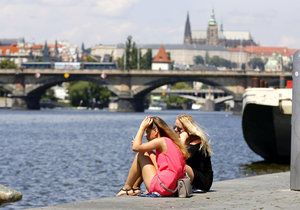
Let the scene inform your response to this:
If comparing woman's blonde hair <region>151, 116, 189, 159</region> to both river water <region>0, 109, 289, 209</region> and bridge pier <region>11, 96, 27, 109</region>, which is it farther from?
bridge pier <region>11, 96, 27, 109</region>

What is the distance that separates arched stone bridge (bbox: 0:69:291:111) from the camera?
158m

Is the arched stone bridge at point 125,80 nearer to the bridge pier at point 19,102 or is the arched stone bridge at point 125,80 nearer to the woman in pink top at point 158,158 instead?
the bridge pier at point 19,102

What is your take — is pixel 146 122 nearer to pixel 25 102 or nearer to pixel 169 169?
pixel 169 169

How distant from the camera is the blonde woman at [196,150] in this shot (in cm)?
1903

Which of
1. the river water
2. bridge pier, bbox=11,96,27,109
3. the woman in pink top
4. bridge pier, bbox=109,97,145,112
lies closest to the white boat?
the river water

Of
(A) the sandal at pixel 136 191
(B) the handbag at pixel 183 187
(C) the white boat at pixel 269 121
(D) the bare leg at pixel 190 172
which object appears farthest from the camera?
(C) the white boat at pixel 269 121

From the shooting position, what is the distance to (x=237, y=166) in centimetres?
4503

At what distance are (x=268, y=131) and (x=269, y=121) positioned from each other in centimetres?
55

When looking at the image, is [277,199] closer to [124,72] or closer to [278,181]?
[278,181]

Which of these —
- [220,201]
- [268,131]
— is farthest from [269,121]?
[220,201]

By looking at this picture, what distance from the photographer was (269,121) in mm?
46000

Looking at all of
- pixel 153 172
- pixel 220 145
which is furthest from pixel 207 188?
pixel 220 145

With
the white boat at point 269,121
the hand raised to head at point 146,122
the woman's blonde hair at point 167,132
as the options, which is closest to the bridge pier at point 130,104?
the white boat at point 269,121

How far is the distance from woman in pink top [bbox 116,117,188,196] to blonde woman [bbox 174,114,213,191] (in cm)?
91
